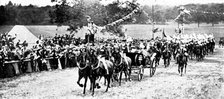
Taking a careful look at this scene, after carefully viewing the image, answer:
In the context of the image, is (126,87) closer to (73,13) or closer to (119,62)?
(119,62)

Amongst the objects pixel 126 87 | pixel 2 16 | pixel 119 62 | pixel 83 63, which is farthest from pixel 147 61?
pixel 2 16

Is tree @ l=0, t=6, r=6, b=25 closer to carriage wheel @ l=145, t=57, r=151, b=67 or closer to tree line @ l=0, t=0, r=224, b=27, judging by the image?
tree line @ l=0, t=0, r=224, b=27

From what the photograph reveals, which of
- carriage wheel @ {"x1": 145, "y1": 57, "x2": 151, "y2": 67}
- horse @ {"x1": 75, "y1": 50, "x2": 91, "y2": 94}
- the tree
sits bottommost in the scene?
carriage wheel @ {"x1": 145, "y1": 57, "x2": 151, "y2": 67}

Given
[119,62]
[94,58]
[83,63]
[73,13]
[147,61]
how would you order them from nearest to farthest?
[83,63], [94,58], [119,62], [147,61], [73,13]

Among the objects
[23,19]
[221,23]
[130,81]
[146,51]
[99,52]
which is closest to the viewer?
[99,52]

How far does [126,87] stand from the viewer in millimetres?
13805

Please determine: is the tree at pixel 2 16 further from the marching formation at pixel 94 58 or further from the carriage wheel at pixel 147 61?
the carriage wheel at pixel 147 61

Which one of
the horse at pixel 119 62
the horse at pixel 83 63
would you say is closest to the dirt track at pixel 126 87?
the horse at pixel 119 62

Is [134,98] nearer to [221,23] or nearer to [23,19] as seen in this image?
[23,19]

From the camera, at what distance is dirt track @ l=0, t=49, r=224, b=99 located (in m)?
12.1

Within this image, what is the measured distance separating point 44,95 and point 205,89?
710 cm

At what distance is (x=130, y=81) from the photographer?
15.5 m

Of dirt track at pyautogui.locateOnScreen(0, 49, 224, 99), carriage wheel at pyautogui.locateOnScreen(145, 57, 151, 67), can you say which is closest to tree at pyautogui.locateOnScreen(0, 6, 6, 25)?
dirt track at pyautogui.locateOnScreen(0, 49, 224, 99)

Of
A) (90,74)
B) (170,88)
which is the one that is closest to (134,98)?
(90,74)
